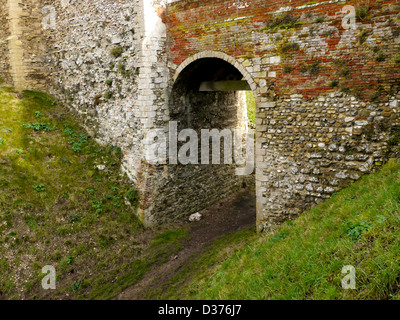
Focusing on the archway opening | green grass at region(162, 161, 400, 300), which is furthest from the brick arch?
green grass at region(162, 161, 400, 300)

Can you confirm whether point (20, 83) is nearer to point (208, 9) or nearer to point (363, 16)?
point (208, 9)

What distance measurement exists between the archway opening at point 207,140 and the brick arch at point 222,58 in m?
0.15

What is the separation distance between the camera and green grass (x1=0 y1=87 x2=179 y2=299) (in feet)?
23.3

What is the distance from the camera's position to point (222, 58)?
812cm

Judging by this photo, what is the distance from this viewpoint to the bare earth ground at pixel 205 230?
7240 mm

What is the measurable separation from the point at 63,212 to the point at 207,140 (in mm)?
5590

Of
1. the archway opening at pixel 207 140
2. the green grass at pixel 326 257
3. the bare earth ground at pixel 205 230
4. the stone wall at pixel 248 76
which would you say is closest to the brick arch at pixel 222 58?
the stone wall at pixel 248 76

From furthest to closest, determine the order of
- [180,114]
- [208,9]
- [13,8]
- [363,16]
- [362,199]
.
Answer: [13,8] → [180,114] → [208,9] → [363,16] → [362,199]

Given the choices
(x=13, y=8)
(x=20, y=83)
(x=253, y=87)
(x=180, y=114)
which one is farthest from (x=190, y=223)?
(x=13, y=8)

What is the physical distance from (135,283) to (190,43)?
22.8ft

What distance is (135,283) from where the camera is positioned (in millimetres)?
7430

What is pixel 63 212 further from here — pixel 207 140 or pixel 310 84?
pixel 310 84

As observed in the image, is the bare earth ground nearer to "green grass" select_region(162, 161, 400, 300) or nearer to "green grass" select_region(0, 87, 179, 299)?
"green grass" select_region(0, 87, 179, 299)

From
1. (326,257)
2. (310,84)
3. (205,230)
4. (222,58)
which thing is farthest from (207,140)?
(326,257)
